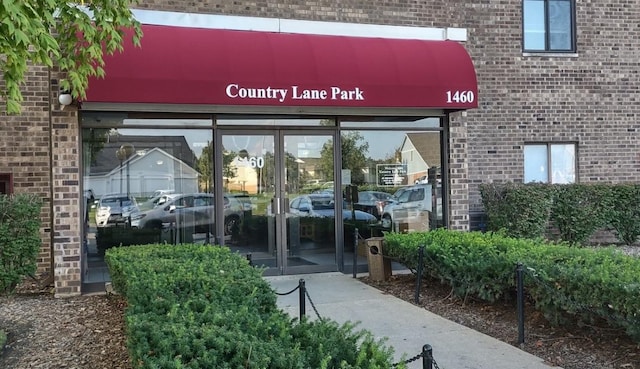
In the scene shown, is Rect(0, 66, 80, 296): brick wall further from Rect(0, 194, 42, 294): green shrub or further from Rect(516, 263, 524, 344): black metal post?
Rect(516, 263, 524, 344): black metal post

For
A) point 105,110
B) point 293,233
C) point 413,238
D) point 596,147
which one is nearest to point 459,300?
point 413,238

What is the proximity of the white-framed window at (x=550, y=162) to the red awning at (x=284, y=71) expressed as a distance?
3.60m

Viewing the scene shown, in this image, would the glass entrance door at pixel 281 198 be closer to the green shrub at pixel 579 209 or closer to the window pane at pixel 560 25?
the green shrub at pixel 579 209

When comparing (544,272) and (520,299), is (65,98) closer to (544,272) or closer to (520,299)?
(520,299)

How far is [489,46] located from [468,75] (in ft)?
9.86

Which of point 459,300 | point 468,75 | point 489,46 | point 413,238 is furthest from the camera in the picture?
point 489,46

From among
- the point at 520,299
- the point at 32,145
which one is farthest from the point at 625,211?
the point at 32,145

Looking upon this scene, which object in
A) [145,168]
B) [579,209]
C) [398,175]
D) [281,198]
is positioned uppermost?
[145,168]

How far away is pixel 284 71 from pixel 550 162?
6697 millimetres

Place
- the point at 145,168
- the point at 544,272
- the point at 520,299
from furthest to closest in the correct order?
1. the point at 145,168
2. the point at 544,272
3. the point at 520,299

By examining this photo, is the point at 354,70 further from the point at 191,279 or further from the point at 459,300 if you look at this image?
the point at 191,279

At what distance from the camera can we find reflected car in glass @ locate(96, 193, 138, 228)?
9.08m

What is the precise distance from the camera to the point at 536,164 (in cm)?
1227

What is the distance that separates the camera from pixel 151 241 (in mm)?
9422
